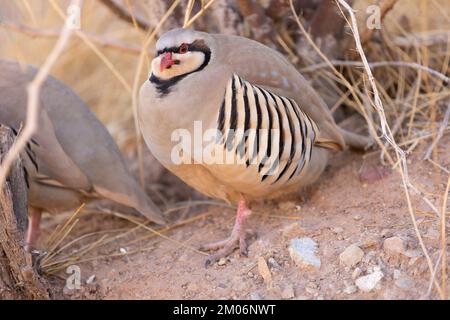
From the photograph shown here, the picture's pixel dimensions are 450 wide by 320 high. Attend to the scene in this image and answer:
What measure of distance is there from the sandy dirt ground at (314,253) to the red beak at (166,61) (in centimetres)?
112

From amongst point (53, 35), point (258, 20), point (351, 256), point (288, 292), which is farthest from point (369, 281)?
point (53, 35)

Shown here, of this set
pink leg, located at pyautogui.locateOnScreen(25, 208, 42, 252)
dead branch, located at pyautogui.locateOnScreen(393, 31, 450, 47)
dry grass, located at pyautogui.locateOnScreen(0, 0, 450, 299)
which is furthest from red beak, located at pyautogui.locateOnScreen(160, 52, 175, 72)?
dead branch, located at pyautogui.locateOnScreen(393, 31, 450, 47)

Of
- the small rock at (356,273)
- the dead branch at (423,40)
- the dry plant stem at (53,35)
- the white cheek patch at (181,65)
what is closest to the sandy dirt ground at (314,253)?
the small rock at (356,273)

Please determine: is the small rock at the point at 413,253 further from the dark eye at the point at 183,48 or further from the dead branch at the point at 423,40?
the dead branch at the point at 423,40

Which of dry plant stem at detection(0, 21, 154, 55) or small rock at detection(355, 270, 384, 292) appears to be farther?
dry plant stem at detection(0, 21, 154, 55)

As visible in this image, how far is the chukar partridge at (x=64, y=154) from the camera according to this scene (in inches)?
160

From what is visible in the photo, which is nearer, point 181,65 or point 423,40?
point 181,65

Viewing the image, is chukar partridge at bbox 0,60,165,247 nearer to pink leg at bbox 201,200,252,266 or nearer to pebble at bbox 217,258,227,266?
pink leg at bbox 201,200,252,266

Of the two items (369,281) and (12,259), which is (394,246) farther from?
(12,259)

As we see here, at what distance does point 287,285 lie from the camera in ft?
10.7

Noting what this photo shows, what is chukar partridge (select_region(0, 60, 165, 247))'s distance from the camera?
13.3 feet

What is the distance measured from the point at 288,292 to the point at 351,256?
0.37 m

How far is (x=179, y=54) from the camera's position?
137 inches

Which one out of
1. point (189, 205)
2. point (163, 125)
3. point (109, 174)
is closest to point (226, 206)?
point (189, 205)
